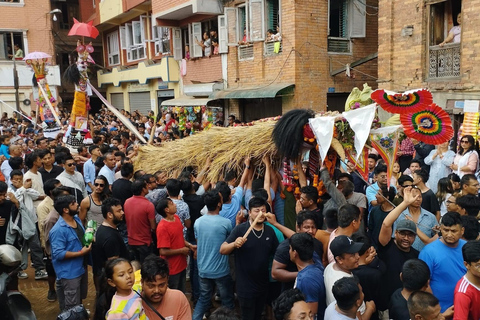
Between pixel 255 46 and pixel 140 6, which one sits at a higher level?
pixel 140 6

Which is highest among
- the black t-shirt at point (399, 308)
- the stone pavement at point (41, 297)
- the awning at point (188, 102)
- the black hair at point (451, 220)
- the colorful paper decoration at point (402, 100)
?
the awning at point (188, 102)

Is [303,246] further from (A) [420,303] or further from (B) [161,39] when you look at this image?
(B) [161,39]

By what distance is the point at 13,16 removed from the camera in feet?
74.2

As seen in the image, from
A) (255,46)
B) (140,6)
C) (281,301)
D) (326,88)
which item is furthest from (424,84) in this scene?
(140,6)

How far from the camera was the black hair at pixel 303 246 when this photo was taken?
352 cm

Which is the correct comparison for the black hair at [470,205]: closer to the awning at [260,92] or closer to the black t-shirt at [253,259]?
the black t-shirt at [253,259]

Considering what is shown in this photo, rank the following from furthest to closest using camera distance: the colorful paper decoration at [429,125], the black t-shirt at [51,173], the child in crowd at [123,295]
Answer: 1. the black t-shirt at [51,173]
2. the colorful paper decoration at [429,125]
3. the child in crowd at [123,295]

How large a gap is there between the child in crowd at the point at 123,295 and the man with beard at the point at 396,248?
204 cm

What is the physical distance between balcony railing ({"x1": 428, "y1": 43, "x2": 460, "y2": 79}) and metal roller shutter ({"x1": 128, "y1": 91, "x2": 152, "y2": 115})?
45.2ft

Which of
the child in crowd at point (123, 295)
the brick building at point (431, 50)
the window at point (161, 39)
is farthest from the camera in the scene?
the window at point (161, 39)

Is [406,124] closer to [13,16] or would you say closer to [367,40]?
[367,40]

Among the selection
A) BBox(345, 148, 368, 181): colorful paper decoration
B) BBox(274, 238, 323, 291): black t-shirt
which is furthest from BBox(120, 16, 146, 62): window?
BBox(274, 238, 323, 291): black t-shirt

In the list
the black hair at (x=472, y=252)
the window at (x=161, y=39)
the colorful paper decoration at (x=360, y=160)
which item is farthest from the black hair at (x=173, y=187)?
the window at (x=161, y=39)

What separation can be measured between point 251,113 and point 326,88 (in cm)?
289
